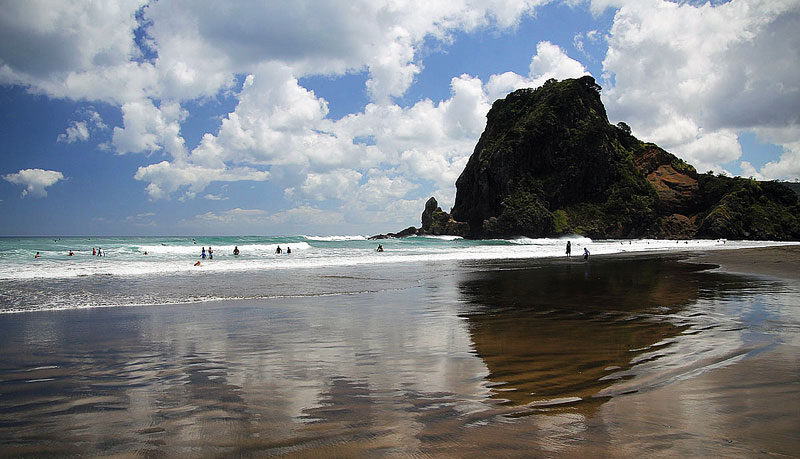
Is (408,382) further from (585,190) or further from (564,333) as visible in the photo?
(585,190)

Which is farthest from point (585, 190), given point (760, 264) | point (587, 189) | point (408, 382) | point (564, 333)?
point (408, 382)

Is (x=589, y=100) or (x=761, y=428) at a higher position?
(x=589, y=100)

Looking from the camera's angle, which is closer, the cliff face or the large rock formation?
the cliff face

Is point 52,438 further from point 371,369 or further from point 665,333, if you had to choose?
point 665,333

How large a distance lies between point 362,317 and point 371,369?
421 cm

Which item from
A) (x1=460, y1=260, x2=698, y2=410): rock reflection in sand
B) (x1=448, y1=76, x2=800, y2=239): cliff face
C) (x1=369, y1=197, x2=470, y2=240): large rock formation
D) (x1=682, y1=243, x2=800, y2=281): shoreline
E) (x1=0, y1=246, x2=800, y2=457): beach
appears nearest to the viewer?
(x1=0, y1=246, x2=800, y2=457): beach

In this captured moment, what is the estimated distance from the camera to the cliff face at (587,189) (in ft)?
300

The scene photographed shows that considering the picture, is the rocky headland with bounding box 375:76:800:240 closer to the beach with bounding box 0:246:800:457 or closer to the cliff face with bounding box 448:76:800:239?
the cliff face with bounding box 448:76:800:239

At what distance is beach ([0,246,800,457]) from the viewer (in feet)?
11.1

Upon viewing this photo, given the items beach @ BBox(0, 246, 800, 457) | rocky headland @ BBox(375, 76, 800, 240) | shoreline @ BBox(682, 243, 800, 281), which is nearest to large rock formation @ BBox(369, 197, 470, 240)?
rocky headland @ BBox(375, 76, 800, 240)

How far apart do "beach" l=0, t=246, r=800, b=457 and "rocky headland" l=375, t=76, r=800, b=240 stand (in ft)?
282

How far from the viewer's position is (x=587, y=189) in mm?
103375

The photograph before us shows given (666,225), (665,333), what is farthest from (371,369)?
(666,225)

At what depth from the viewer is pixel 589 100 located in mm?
113875
